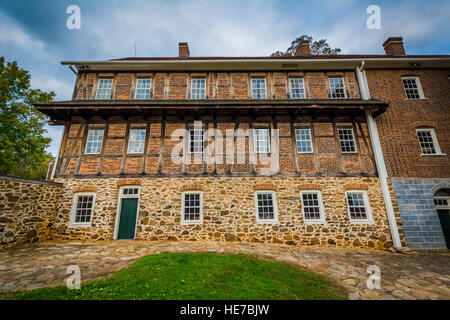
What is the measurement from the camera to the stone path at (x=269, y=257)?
4.59m

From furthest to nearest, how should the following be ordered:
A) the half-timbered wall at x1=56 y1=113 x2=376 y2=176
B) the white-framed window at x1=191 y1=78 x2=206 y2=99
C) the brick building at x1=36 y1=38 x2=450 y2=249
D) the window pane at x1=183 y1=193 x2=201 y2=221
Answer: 1. the white-framed window at x1=191 y1=78 x2=206 y2=99
2. the half-timbered wall at x1=56 y1=113 x2=376 y2=176
3. the window pane at x1=183 y1=193 x2=201 y2=221
4. the brick building at x1=36 y1=38 x2=450 y2=249

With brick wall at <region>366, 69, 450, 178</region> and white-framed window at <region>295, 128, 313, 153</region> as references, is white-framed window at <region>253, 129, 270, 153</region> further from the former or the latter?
brick wall at <region>366, 69, 450, 178</region>

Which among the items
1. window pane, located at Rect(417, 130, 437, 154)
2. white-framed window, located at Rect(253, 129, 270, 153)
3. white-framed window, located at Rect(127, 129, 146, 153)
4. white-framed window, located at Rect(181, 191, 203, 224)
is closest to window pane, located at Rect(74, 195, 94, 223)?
white-framed window, located at Rect(127, 129, 146, 153)

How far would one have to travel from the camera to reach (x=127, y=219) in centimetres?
928

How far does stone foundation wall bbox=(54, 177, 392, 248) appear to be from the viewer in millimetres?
8828

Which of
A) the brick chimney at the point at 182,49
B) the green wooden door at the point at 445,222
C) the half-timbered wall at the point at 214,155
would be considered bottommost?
the green wooden door at the point at 445,222

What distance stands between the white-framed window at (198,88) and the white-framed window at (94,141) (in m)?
5.85

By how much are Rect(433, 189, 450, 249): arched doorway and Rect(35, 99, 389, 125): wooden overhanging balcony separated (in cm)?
523

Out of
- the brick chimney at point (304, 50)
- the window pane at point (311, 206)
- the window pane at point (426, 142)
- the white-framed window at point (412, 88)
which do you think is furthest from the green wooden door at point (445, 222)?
the brick chimney at point (304, 50)

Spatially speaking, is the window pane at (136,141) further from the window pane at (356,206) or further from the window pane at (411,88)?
the window pane at (411,88)
